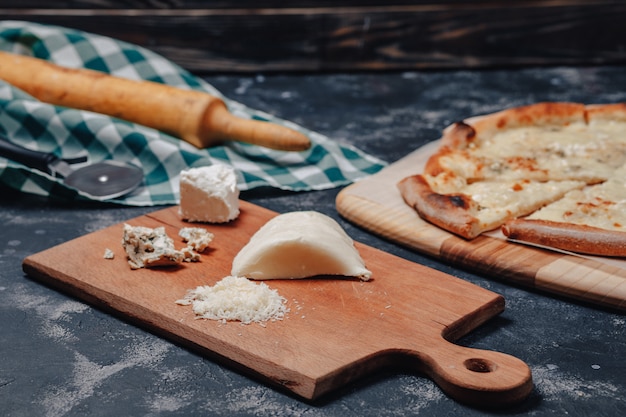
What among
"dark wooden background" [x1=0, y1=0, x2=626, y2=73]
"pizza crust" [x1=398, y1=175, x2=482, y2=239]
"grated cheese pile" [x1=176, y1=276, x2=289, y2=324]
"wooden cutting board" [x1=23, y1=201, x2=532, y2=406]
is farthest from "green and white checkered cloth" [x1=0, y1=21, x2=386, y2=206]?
"dark wooden background" [x1=0, y1=0, x2=626, y2=73]

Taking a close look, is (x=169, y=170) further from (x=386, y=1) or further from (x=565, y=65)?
(x=565, y=65)

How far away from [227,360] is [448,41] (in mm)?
2876

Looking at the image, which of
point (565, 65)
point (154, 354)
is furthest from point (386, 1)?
point (154, 354)

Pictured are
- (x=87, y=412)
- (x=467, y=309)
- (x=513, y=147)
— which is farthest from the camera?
(x=513, y=147)

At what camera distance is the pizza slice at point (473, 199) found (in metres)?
2.36

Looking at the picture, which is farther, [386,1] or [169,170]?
[386,1]

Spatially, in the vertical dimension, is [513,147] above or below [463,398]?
above

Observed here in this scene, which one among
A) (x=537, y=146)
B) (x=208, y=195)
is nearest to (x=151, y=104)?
(x=208, y=195)

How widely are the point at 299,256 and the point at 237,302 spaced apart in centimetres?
22

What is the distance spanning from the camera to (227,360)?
1778 millimetres

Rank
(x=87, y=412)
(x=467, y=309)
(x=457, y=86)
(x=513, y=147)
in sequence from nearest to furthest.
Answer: (x=87, y=412) → (x=467, y=309) → (x=513, y=147) → (x=457, y=86)

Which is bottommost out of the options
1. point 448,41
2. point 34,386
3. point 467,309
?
point 34,386

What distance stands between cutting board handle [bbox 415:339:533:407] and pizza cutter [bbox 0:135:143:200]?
1.32 metres

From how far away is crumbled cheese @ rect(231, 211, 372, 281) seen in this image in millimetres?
2035
